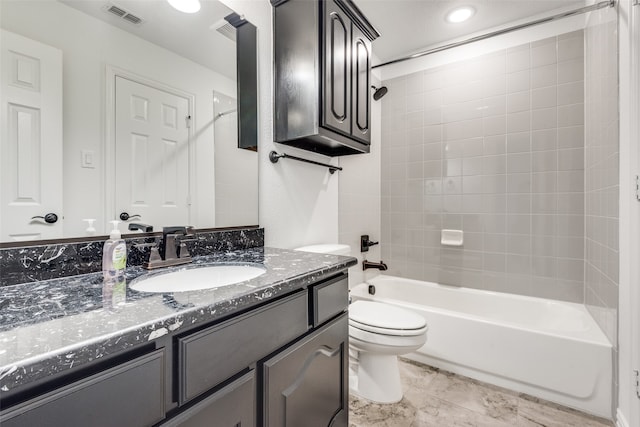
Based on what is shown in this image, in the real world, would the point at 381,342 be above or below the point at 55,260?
below

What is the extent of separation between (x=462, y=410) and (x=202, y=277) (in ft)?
5.06

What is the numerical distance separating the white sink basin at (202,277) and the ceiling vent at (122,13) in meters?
0.89

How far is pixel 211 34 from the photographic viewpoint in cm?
131

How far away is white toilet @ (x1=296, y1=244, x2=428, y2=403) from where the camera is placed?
1558 mm

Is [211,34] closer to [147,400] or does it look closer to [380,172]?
[147,400]

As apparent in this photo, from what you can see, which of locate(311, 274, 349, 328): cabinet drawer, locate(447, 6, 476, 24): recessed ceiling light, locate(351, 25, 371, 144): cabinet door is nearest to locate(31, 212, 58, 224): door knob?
locate(311, 274, 349, 328): cabinet drawer

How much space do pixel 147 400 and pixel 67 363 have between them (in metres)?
0.16

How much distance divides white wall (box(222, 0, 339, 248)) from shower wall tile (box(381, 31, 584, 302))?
999 mm

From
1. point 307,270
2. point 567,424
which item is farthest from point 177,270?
point 567,424

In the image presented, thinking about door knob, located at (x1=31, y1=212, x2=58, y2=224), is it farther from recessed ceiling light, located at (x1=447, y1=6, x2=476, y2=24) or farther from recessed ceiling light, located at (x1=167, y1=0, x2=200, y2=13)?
recessed ceiling light, located at (x1=447, y1=6, x2=476, y2=24)

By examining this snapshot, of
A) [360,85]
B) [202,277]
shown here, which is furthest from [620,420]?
[360,85]

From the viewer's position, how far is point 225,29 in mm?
1374

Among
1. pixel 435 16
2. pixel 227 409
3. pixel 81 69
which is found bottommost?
pixel 227 409

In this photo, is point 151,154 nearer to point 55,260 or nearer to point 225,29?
point 55,260
